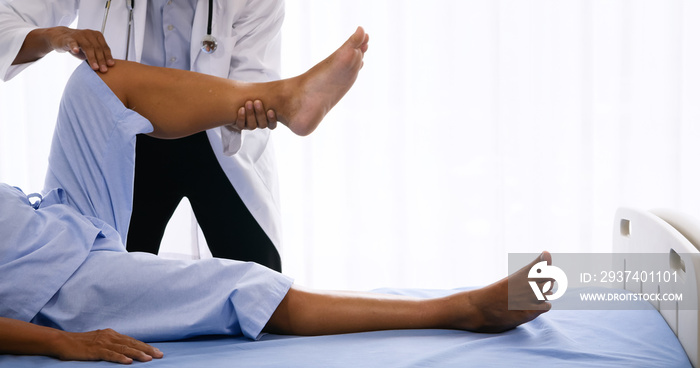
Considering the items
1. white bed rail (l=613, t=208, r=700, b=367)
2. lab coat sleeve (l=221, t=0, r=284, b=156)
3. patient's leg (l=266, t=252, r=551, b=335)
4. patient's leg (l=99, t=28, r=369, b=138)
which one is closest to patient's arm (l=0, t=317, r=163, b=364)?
patient's leg (l=266, t=252, r=551, b=335)

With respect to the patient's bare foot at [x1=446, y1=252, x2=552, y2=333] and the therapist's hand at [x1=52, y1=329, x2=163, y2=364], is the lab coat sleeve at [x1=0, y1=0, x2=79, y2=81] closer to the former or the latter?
the therapist's hand at [x1=52, y1=329, x2=163, y2=364]

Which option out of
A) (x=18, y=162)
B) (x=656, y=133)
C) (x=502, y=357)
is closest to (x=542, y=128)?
(x=656, y=133)

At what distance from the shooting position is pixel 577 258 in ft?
8.24

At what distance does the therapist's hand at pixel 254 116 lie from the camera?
1.29m

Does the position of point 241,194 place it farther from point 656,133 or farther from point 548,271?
point 656,133

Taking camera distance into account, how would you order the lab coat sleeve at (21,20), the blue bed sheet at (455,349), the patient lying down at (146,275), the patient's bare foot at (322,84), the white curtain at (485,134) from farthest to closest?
1. the white curtain at (485,134)
2. the lab coat sleeve at (21,20)
3. the patient's bare foot at (322,84)
4. the patient lying down at (146,275)
5. the blue bed sheet at (455,349)

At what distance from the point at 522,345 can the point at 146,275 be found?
651mm

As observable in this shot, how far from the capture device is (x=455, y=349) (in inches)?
41.6

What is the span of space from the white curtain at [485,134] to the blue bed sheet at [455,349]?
1.29m

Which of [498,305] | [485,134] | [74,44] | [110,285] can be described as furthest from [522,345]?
[485,134]

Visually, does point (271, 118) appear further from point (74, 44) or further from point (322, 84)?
point (74, 44)

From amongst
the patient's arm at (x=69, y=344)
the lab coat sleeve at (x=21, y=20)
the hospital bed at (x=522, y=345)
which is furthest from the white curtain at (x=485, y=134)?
the patient's arm at (x=69, y=344)

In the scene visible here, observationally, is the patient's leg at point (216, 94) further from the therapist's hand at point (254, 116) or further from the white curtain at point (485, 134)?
the white curtain at point (485, 134)

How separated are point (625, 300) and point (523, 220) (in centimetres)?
116
